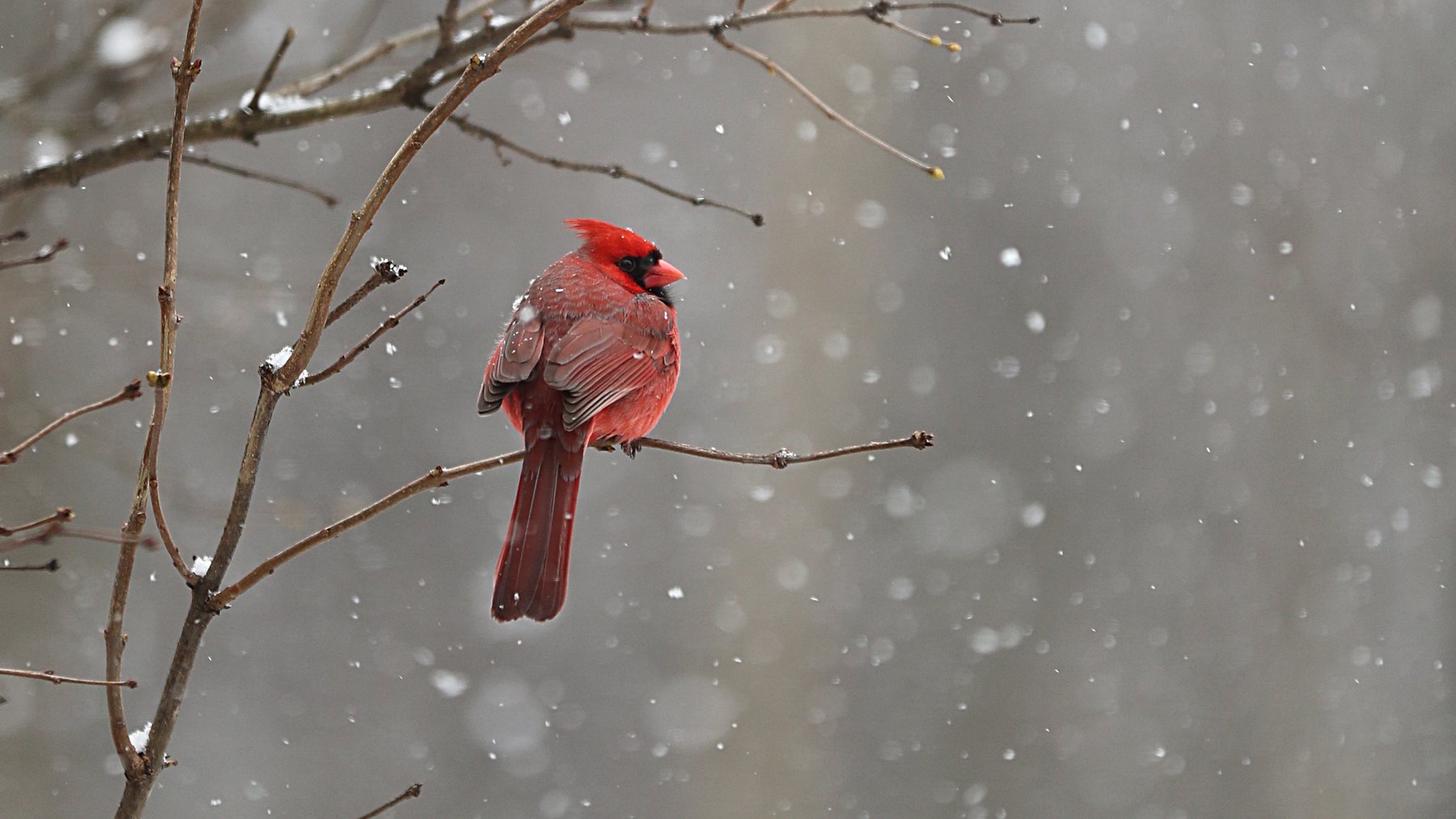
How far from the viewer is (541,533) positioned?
5.39ft

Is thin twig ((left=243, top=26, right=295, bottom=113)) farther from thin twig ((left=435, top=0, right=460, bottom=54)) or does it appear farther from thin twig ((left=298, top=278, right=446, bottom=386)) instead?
thin twig ((left=298, top=278, right=446, bottom=386))

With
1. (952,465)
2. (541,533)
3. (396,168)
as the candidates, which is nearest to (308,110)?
(541,533)

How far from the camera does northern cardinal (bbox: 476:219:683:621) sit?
1.61 m

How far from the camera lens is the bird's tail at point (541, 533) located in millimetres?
1580

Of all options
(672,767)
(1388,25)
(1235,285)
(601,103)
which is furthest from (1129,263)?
(672,767)

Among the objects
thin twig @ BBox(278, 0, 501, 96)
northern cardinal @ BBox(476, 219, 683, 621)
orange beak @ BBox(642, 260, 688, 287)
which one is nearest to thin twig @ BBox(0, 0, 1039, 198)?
thin twig @ BBox(278, 0, 501, 96)

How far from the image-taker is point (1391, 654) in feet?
18.5

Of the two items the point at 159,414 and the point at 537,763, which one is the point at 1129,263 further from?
the point at 159,414

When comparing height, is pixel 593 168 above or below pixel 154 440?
above

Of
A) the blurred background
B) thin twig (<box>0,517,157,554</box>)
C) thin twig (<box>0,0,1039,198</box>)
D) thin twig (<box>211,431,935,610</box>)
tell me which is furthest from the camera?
the blurred background

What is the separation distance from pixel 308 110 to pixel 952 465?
440cm

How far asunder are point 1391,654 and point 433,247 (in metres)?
4.36

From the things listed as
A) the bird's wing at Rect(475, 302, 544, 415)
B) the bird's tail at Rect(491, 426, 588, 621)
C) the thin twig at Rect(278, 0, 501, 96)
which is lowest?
the bird's tail at Rect(491, 426, 588, 621)

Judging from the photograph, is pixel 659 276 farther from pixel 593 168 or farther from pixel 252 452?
pixel 252 452
